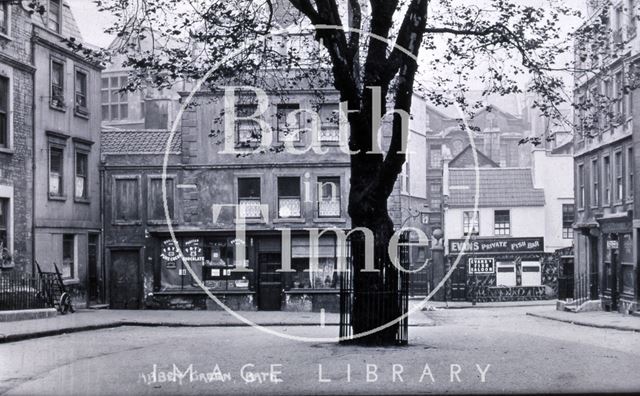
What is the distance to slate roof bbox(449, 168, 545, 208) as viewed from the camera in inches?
1935

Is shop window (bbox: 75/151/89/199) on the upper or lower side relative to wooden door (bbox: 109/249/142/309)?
upper

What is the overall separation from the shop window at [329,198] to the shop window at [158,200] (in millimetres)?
6160

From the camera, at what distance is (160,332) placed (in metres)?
22.8

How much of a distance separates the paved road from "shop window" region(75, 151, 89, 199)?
1519cm

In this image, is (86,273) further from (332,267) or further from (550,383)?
(550,383)

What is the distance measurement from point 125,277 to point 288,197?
7531mm

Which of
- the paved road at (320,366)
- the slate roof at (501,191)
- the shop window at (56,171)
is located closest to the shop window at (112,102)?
the slate roof at (501,191)

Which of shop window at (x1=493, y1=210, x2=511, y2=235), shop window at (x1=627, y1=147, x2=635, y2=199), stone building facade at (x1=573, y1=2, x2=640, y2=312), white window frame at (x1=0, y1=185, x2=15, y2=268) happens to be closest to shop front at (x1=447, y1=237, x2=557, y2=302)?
shop window at (x1=493, y1=210, x2=511, y2=235)

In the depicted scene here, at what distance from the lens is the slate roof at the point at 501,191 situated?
1935 inches

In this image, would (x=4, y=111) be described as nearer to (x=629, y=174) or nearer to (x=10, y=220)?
(x=10, y=220)

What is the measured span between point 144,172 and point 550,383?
25.5m

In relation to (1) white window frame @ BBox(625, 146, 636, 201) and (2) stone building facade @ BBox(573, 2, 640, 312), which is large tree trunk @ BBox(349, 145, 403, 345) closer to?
(2) stone building facade @ BBox(573, 2, 640, 312)

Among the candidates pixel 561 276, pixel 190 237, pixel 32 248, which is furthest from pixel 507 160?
pixel 32 248

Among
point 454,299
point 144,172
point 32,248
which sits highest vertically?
point 144,172
